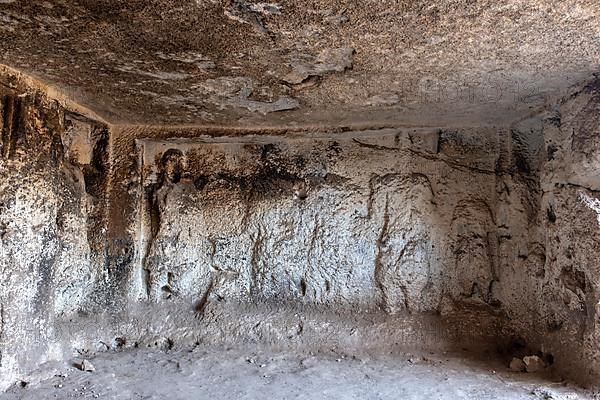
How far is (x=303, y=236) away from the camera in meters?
2.74

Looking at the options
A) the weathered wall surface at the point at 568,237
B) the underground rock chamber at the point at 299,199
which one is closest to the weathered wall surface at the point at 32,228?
the underground rock chamber at the point at 299,199

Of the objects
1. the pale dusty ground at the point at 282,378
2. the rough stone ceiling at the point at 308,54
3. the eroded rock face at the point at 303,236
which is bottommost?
the pale dusty ground at the point at 282,378

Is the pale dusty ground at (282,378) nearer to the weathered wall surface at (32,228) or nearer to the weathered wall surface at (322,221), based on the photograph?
the weathered wall surface at (32,228)

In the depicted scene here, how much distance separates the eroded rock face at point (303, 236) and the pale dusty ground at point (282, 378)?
0.16 m

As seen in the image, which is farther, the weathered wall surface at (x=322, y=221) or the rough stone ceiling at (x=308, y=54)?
the weathered wall surface at (x=322, y=221)

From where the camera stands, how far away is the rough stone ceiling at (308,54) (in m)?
1.35

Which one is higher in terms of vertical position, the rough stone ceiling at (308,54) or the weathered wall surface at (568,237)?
the rough stone ceiling at (308,54)

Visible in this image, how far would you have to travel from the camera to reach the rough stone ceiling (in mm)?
1354

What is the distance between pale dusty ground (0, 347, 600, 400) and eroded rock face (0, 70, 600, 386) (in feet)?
0.52

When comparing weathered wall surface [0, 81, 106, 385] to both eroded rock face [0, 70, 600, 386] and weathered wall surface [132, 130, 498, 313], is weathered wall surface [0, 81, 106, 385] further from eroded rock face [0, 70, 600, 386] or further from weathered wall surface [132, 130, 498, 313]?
weathered wall surface [132, 130, 498, 313]

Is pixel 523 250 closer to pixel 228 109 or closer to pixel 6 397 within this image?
pixel 228 109

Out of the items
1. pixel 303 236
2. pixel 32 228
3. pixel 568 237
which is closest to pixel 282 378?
pixel 303 236

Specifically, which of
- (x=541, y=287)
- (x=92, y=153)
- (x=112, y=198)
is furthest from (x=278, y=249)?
(x=541, y=287)

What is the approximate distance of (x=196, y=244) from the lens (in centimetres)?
281
